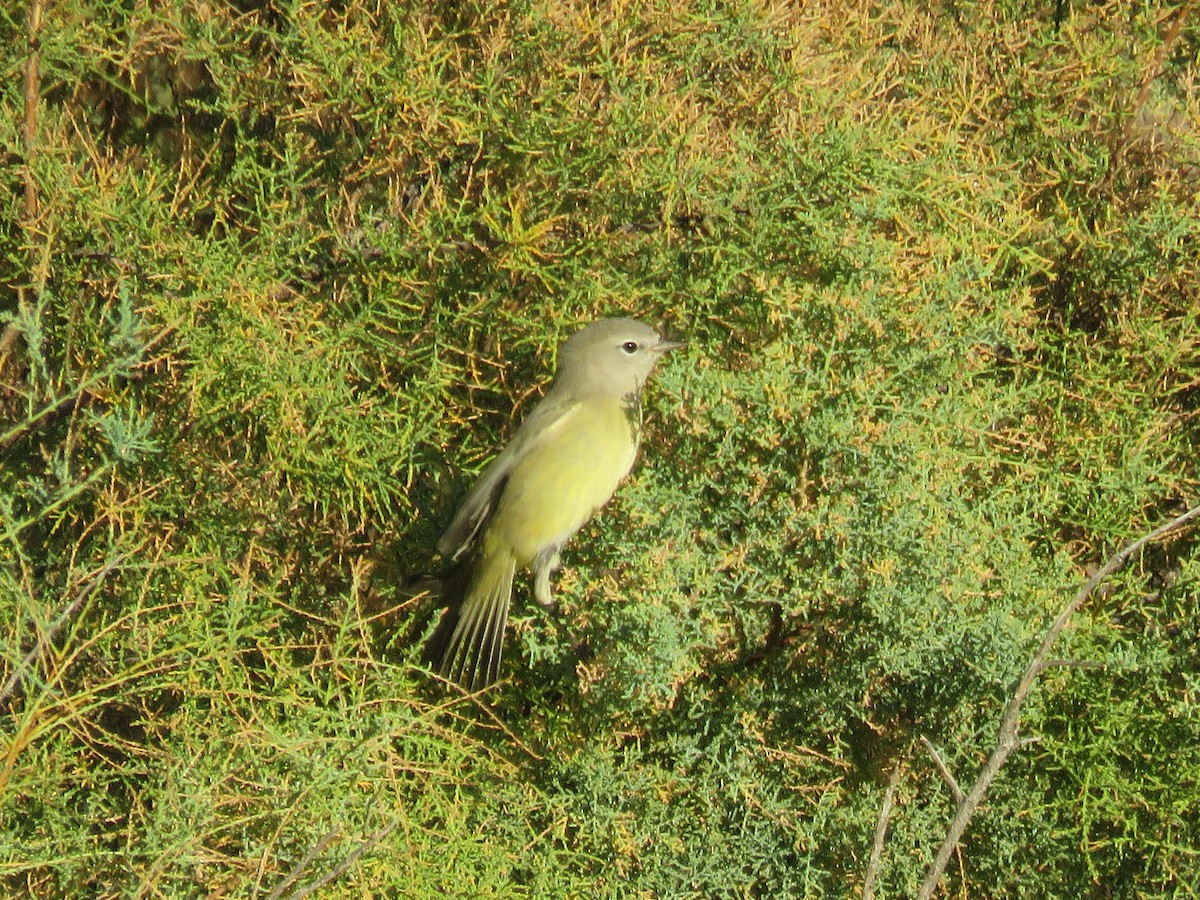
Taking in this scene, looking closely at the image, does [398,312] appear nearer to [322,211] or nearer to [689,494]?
[322,211]

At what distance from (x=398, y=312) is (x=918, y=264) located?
0.58 m

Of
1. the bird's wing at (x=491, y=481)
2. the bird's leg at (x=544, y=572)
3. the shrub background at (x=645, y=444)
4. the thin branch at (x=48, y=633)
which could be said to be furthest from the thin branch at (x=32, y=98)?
the bird's leg at (x=544, y=572)

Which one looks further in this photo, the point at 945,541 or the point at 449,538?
the point at 449,538

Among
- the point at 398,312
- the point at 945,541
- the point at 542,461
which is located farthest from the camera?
the point at 542,461

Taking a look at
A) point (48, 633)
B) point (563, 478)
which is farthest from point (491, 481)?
point (48, 633)

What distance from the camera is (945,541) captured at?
4.78 feet

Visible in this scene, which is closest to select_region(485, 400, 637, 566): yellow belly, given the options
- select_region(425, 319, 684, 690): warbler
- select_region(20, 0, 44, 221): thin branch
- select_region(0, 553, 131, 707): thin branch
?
select_region(425, 319, 684, 690): warbler

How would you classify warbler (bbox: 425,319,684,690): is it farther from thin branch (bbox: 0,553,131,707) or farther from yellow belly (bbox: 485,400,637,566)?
thin branch (bbox: 0,553,131,707)

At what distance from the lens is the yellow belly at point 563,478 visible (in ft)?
5.54

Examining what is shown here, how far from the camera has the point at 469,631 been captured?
1.69 m

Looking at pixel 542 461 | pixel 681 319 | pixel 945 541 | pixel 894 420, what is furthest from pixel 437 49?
pixel 945 541

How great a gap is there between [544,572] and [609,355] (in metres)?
0.28

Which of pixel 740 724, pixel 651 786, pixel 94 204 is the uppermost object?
pixel 94 204

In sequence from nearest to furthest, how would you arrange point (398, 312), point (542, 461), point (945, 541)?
point (945, 541)
point (398, 312)
point (542, 461)
